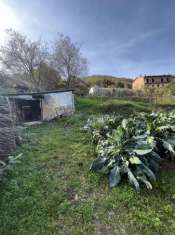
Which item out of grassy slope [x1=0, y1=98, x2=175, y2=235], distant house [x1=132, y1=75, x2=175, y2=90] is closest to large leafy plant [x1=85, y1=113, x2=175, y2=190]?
grassy slope [x1=0, y1=98, x2=175, y2=235]

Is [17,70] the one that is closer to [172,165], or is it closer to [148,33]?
[148,33]

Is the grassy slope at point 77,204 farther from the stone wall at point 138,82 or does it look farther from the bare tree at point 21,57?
the stone wall at point 138,82

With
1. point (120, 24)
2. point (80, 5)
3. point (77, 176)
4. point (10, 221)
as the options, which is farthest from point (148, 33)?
point (10, 221)

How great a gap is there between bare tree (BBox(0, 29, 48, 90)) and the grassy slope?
19.1 metres

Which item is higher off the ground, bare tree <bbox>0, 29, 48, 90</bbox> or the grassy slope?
bare tree <bbox>0, 29, 48, 90</bbox>

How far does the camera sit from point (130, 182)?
3139mm

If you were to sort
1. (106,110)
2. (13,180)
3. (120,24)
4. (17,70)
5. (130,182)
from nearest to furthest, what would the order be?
1. (130,182)
2. (13,180)
3. (120,24)
4. (106,110)
5. (17,70)

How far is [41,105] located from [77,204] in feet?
30.7

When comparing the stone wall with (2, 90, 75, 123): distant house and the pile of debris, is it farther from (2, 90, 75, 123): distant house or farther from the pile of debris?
the pile of debris

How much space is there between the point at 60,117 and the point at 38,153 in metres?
6.91

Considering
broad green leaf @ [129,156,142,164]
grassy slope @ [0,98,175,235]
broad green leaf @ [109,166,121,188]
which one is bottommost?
grassy slope @ [0,98,175,235]

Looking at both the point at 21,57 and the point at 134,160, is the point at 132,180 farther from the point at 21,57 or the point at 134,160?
the point at 21,57

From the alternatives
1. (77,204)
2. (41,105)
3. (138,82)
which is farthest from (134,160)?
(138,82)

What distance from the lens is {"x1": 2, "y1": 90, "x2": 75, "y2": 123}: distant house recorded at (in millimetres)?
11227
